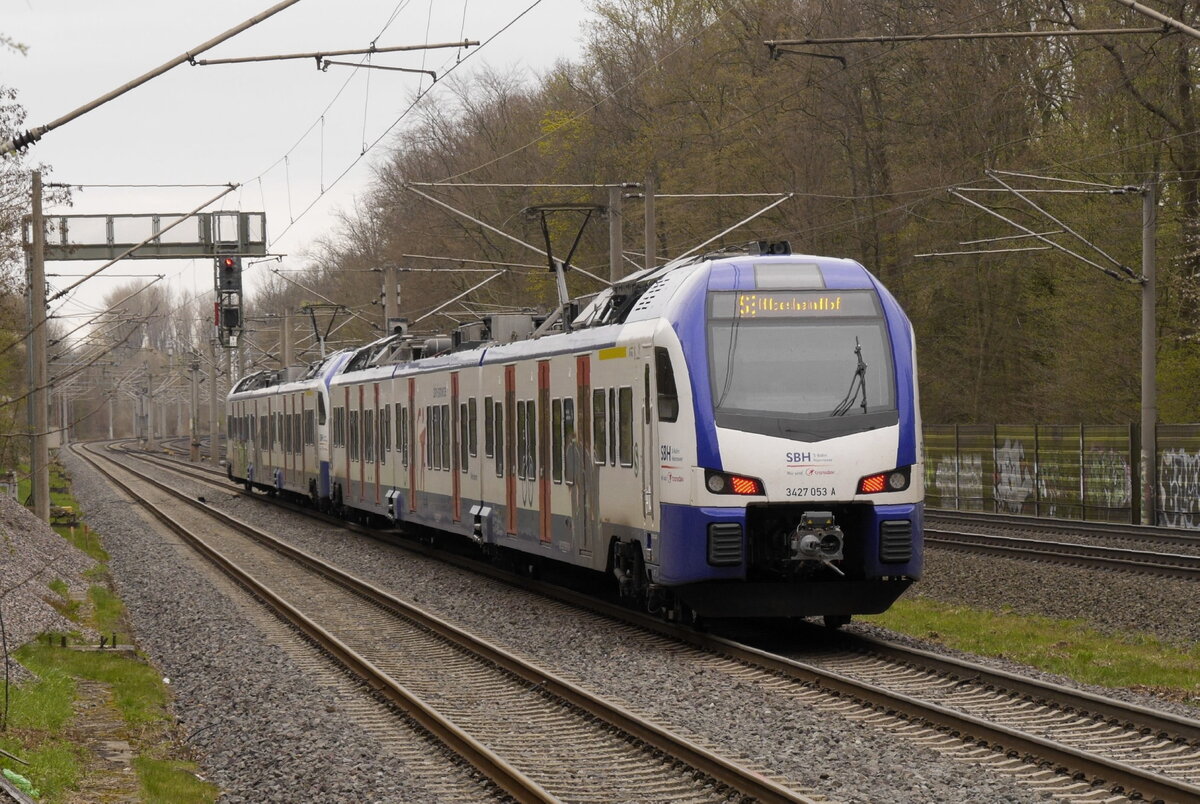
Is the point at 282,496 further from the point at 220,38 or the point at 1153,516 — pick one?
the point at 220,38

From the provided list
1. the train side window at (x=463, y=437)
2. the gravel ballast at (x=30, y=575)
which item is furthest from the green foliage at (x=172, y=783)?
the train side window at (x=463, y=437)

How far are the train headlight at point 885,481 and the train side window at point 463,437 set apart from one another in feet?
31.3

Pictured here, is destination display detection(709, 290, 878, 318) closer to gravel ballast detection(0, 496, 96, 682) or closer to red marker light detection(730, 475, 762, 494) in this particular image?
red marker light detection(730, 475, 762, 494)

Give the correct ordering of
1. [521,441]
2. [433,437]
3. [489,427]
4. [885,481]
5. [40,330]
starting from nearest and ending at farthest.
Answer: [885,481] → [521,441] → [489,427] → [433,437] → [40,330]

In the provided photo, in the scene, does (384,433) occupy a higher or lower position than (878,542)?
higher

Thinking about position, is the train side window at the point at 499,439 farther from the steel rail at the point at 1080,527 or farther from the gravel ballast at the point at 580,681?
the steel rail at the point at 1080,527

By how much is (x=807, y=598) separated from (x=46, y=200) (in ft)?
62.6

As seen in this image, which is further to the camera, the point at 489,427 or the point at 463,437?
the point at 463,437

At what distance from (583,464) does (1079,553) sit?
10.1 meters

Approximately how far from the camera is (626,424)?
15.2 m

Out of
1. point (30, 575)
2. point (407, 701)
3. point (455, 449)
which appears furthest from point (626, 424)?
point (455, 449)

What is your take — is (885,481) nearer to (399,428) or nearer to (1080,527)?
(399,428)

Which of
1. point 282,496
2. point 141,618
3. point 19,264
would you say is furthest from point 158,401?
point 141,618

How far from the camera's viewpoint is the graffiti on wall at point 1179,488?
30.6 metres
